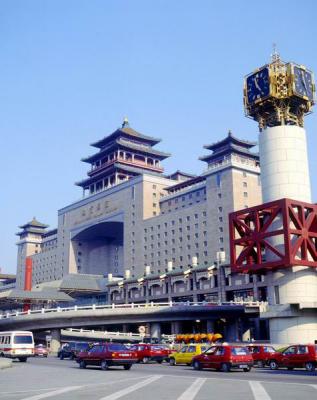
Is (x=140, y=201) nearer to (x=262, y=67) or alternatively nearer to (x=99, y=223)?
(x=99, y=223)

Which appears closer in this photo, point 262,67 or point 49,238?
point 262,67

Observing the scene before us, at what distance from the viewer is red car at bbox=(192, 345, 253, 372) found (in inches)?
1142

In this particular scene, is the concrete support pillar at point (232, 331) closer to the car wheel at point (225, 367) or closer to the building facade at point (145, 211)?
the building facade at point (145, 211)

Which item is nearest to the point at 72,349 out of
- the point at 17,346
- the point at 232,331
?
the point at 17,346

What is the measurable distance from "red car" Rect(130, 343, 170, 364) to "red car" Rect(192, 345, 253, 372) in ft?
38.3

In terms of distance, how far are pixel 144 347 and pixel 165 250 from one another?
86176 mm

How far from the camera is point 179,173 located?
156 meters

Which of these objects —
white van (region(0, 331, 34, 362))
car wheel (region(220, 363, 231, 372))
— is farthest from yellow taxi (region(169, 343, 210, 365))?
white van (region(0, 331, 34, 362))

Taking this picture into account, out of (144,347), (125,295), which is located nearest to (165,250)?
(125,295)

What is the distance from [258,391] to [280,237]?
3831 centimetres

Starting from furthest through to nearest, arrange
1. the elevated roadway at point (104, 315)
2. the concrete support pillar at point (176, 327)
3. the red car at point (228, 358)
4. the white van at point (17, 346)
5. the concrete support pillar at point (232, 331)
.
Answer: the concrete support pillar at point (176, 327), the concrete support pillar at point (232, 331), the elevated roadway at point (104, 315), the white van at point (17, 346), the red car at point (228, 358)

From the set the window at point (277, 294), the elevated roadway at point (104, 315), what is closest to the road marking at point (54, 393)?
the window at point (277, 294)

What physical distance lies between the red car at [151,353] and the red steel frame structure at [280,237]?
1700 cm

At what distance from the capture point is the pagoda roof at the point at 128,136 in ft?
Answer: 528
